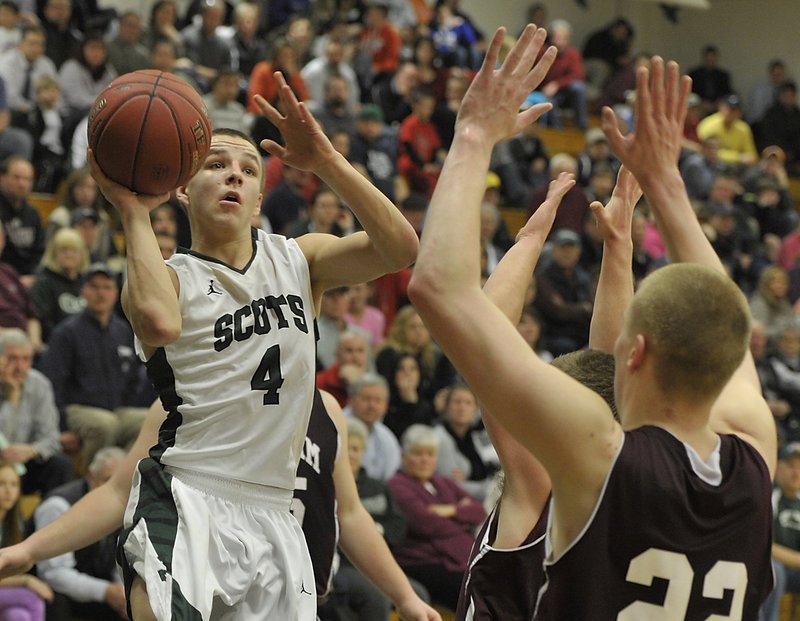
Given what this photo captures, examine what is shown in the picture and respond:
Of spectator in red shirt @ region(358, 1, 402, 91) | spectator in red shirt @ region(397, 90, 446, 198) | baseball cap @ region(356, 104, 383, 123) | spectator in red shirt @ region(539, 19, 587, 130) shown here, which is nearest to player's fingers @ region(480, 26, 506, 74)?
baseball cap @ region(356, 104, 383, 123)

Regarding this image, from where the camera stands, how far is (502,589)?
125 inches

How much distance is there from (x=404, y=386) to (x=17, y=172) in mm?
3454

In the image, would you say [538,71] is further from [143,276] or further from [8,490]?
[8,490]

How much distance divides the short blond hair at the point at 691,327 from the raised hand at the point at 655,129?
27 cm

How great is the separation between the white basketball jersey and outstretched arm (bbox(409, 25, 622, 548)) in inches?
57.0

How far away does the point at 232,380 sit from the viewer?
12.7 ft

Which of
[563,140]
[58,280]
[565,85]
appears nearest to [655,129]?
[58,280]

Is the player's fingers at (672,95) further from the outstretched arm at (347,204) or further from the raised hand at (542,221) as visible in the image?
the outstretched arm at (347,204)

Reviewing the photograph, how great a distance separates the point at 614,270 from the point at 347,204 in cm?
92

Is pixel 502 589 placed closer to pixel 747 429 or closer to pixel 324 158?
pixel 747 429

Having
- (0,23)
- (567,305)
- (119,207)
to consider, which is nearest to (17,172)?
(0,23)

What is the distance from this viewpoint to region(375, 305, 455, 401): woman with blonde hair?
34.1ft

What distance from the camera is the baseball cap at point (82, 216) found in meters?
10.1

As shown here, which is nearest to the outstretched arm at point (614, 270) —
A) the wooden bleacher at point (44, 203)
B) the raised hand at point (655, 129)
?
the raised hand at point (655, 129)
